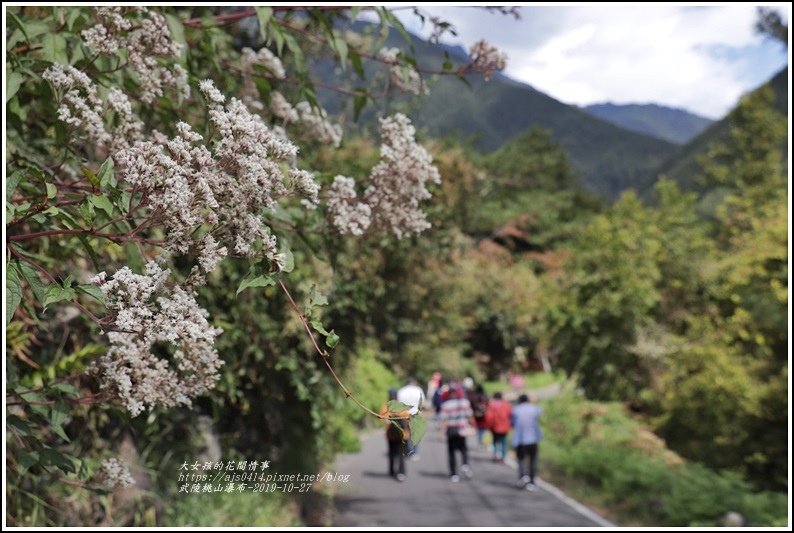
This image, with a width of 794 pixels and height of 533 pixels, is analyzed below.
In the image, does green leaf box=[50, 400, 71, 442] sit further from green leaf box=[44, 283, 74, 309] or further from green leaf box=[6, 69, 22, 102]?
green leaf box=[6, 69, 22, 102]

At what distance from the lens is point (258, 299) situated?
255 inches

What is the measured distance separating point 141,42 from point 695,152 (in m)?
68.3

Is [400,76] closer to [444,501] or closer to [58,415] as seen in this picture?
[58,415]

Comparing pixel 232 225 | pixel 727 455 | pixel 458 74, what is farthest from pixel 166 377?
pixel 727 455

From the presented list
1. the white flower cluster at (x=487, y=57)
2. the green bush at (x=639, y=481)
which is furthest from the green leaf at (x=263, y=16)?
the green bush at (x=639, y=481)

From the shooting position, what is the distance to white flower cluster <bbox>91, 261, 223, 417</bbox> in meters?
1.58

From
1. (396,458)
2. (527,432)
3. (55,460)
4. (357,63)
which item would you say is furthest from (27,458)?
(396,458)

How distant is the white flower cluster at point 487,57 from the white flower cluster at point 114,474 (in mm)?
1974

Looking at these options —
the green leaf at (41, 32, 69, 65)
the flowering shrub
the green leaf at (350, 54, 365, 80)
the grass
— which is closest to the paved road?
the green leaf at (350, 54, 365, 80)

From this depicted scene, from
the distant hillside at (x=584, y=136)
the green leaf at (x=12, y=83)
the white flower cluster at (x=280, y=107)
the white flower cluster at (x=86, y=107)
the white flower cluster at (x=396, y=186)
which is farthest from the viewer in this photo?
the distant hillside at (x=584, y=136)

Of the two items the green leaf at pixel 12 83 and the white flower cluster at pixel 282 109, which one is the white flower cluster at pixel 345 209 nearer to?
the white flower cluster at pixel 282 109

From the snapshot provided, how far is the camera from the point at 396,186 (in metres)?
2.39

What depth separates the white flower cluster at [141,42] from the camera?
2.19 metres

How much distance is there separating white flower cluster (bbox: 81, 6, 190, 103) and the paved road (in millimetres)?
5035
